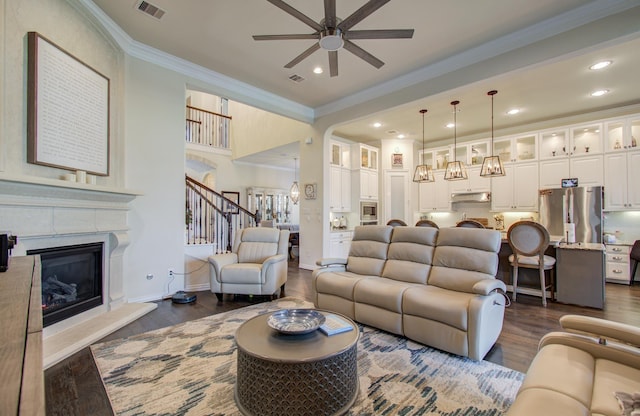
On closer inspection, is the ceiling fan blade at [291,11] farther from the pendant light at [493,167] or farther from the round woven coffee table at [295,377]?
the pendant light at [493,167]

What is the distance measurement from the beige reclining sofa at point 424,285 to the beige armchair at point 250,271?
2.45 ft

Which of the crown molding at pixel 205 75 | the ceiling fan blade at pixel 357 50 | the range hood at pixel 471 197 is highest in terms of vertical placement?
the crown molding at pixel 205 75

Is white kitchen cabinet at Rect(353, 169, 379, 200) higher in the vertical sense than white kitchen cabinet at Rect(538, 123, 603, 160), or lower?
lower

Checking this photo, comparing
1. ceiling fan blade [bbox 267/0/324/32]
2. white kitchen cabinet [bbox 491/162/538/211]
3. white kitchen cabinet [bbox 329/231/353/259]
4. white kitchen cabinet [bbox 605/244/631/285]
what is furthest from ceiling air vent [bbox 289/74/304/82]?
white kitchen cabinet [bbox 605/244/631/285]

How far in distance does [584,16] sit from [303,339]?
13.8ft

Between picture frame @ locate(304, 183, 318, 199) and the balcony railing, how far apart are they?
4.22m

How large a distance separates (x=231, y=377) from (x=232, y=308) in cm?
163

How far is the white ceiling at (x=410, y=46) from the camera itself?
3.07m

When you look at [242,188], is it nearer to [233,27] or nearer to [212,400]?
[233,27]

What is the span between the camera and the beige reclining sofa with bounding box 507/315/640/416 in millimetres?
1103

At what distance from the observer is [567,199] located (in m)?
5.46

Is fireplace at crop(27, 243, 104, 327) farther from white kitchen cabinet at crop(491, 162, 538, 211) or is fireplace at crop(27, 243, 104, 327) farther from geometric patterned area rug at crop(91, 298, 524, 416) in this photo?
white kitchen cabinet at crop(491, 162, 538, 211)

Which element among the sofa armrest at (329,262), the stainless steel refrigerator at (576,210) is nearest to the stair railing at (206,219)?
the sofa armrest at (329,262)

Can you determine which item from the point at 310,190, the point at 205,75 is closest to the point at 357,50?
the point at 205,75
